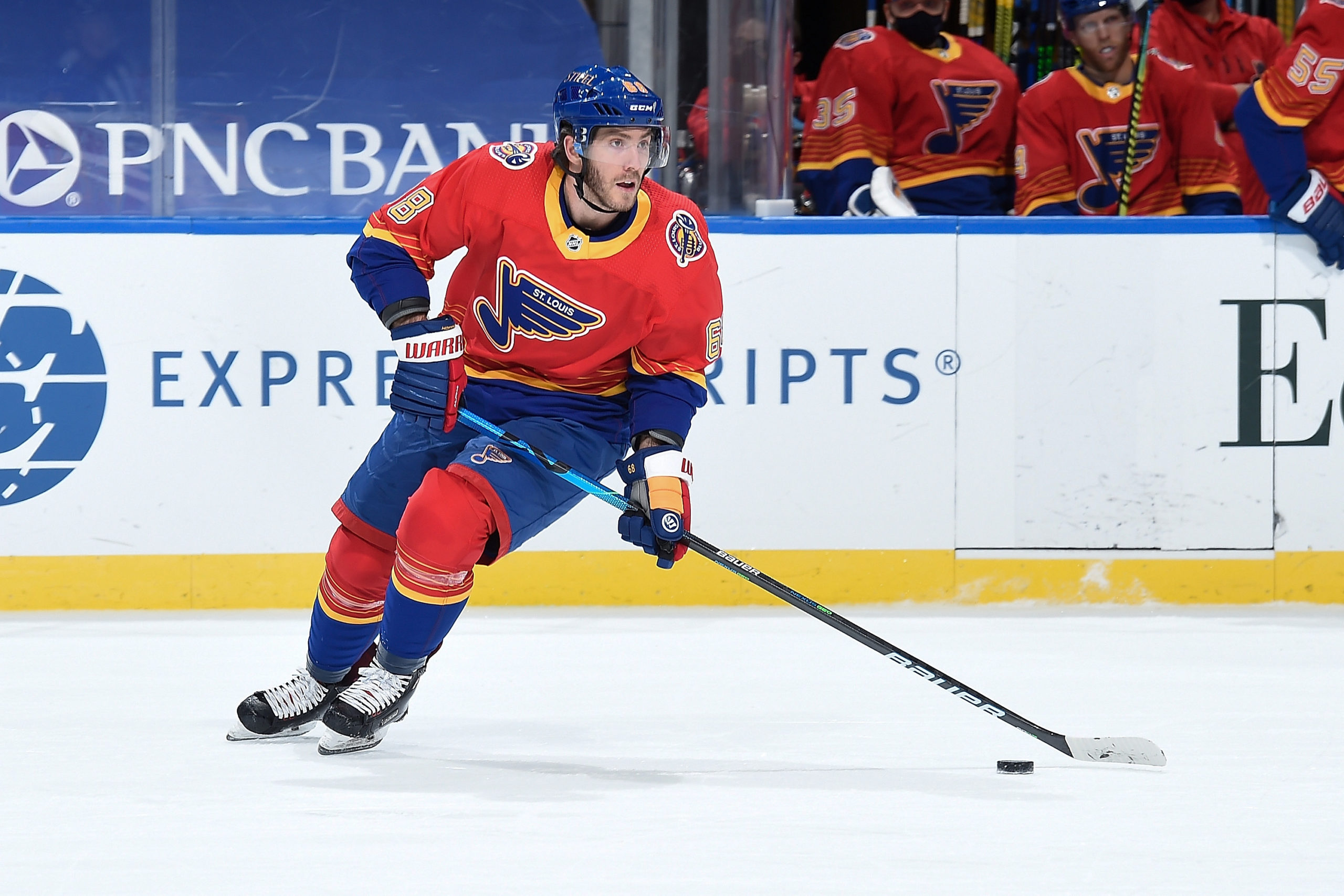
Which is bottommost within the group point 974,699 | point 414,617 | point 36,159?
point 974,699

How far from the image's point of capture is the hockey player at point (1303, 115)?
459cm

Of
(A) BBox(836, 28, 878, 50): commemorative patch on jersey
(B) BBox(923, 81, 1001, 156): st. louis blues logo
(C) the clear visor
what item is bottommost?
(C) the clear visor

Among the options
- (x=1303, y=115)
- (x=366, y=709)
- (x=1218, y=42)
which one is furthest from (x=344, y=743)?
(x=1218, y=42)

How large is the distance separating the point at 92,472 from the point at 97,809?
2043 mm

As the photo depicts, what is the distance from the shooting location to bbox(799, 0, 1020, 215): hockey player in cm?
493

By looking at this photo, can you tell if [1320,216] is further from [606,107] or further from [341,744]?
[341,744]

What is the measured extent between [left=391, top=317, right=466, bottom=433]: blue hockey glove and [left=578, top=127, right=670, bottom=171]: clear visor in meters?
0.35

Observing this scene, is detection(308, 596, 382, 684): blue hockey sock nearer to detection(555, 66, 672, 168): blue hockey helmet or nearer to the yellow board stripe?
detection(555, 66, 672, 168): blue hockey helmet

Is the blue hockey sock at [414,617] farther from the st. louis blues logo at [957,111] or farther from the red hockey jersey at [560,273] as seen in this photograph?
the st. louis blues logo at [957,111]

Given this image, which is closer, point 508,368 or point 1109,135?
point 508,368

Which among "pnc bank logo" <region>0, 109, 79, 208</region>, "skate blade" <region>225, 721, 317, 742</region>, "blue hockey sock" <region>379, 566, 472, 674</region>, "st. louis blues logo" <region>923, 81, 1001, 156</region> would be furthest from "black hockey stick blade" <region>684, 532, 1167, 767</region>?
"pnc bank logo" <region>0, 109, 79, 208</region>

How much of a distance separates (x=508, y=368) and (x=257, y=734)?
2.42 feet

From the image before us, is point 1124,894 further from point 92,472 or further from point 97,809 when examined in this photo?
point 92,472

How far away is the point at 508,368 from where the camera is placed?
293cm
